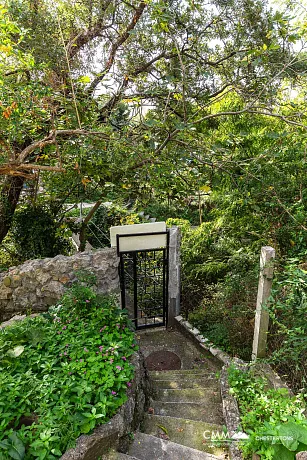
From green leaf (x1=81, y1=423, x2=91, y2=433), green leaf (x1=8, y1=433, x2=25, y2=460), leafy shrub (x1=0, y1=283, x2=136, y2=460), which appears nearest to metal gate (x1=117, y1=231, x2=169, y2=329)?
leafy shrub (x1=0, y1=283, x2=136, y2=460)

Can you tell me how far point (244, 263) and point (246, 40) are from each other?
3.38m

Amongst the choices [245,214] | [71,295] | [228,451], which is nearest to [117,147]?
[71,295]

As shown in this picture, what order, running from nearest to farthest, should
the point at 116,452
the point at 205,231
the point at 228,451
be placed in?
the point at 116,452
the point at 228,451
the point at 205,231

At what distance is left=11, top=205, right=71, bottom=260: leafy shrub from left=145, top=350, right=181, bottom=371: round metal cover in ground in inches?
126

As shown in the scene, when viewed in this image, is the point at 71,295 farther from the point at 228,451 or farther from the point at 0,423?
the point at 228,451

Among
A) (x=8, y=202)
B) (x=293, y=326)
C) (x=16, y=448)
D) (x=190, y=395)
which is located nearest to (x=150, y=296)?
(x=190, y=395)

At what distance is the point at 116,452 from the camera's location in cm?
234

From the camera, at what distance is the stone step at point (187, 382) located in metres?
3.73

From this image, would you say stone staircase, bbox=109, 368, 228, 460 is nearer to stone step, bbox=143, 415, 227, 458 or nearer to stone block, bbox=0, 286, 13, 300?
stone step, bbox=143, 415, 227, 458

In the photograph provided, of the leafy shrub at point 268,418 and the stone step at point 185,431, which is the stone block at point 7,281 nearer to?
the stone step at point 185,431

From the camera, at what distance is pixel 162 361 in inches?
191

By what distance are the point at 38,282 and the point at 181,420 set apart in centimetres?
280

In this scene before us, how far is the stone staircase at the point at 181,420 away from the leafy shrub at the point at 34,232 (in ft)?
12.2

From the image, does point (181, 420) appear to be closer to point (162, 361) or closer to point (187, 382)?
point (187, 382)
